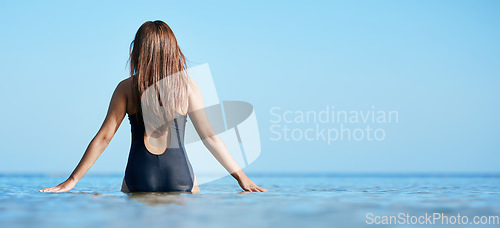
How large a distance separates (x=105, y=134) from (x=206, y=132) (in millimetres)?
739

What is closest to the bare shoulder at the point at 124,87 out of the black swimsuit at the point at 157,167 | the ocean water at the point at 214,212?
the black swimsuit at the point at 157,167

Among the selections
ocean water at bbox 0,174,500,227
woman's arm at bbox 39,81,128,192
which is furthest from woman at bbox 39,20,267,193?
ocean water at bbox 0,174,500,227

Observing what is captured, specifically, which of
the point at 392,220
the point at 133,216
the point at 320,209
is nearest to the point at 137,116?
the point at 133,216

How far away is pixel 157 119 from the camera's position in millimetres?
3320

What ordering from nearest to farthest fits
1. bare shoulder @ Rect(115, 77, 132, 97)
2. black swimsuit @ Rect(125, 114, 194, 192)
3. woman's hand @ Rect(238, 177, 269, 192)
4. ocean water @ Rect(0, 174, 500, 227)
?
ocean water @ Rect(0, 174, 500, 227)
black swimsuit @ Rect(125, 114, 194, 192)
bare shoulder @ Rect(115, 77, 132, 97)
woman's hand @ Rect(238, 177, 269, 192)

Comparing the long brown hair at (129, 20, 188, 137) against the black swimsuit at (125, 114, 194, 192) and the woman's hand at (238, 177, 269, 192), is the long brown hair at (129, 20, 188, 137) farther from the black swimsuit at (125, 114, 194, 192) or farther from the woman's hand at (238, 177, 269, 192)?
the woman's hand at (238, 177, 269, 192)

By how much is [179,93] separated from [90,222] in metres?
1.55

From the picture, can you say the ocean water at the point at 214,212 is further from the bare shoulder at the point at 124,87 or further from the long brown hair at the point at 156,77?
the bare shoulder at the point at 124,87

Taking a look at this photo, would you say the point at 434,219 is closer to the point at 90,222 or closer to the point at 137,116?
the point at 90,222

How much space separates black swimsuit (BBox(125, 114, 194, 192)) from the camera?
3.29 m

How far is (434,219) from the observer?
223 cm

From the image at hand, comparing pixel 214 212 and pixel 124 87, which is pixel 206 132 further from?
pixel 214 212

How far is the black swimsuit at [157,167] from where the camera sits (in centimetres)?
329

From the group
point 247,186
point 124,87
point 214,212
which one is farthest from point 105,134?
point 214,212
